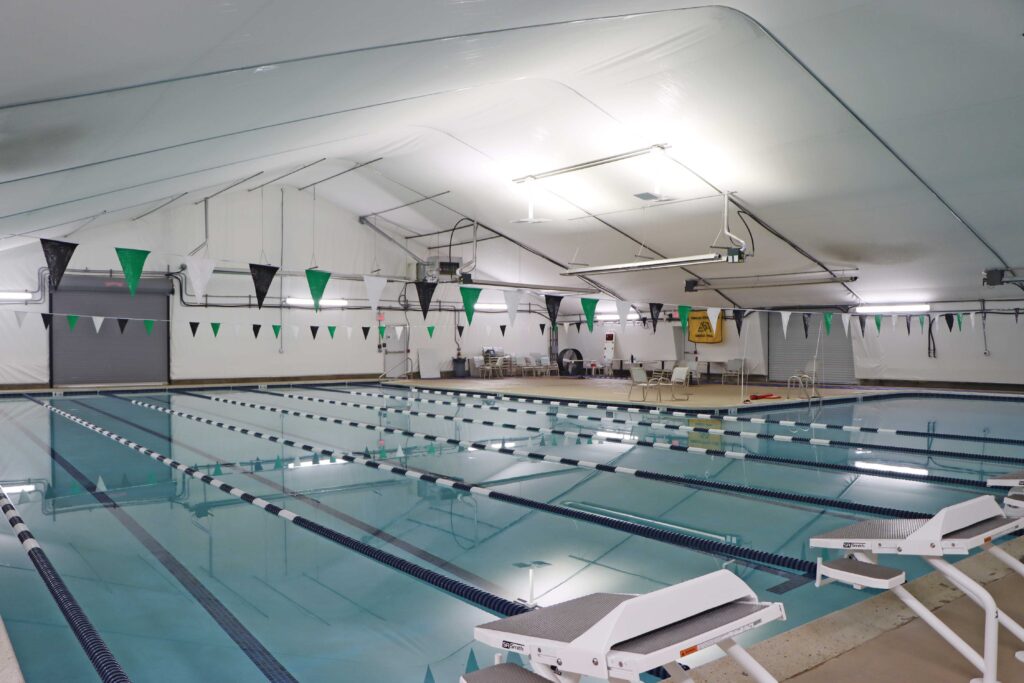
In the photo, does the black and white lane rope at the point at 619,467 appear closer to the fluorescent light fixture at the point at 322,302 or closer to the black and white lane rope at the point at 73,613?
the black and white lane rope at the point at 73,613

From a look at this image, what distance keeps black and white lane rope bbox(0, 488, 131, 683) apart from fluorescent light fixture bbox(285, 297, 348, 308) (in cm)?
1365

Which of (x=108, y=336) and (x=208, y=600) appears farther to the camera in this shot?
(x=108, y=336)

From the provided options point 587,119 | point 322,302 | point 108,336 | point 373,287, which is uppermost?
point 587,119

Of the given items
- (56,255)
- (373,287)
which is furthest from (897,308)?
(56,255)

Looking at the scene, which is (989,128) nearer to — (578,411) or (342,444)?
(578,411)

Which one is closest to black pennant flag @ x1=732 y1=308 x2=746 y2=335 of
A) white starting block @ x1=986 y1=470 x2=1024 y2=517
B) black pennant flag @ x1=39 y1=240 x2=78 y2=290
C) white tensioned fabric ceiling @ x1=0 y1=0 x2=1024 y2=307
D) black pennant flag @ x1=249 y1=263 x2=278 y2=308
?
white tensioned fabric ceiling @ x1=0 y1=0 x2=1024 y2=307

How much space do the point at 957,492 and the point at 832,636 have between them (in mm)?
3918

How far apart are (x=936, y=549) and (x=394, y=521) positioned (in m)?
3.40

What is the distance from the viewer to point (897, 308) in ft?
48.1

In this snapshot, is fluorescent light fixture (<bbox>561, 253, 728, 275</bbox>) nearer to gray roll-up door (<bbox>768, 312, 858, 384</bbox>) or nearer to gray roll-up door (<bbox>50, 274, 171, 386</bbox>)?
gray roll-up door (<bbox>768, 312, 858, 384</bbox>)

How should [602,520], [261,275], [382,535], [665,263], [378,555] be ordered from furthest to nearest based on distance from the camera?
[665,263]
[261,275]
[602,520]
[382,535]
[378,555]

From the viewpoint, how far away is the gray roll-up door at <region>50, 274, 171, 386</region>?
14.8m

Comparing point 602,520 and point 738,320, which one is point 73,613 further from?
point 738,320

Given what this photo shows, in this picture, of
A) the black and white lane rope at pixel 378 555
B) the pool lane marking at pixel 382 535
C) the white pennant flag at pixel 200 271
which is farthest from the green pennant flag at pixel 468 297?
the black and white lane rope at pixel 378 555
